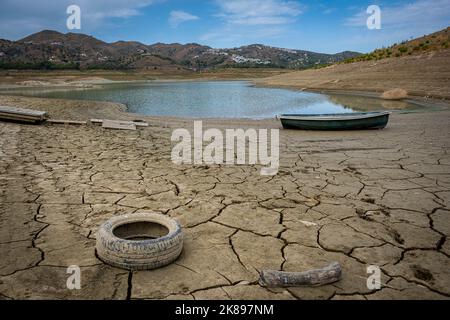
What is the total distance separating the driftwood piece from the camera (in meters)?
2.34

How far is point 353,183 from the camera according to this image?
188 inches

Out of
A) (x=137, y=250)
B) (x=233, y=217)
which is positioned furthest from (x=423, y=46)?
(x=137, y=250)

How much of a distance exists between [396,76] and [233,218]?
2522 cm

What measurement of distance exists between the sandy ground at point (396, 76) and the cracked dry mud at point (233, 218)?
16276 mm

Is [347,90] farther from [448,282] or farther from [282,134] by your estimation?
[448,282]

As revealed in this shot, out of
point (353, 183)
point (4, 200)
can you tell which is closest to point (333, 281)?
point (353, 183)

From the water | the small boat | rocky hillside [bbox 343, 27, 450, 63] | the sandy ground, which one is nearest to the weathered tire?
the small boat

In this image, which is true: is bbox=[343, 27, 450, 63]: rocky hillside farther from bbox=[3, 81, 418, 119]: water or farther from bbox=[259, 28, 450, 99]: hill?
bbox=[3, 81, 418, 119]: water

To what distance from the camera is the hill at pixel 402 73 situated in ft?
66.6

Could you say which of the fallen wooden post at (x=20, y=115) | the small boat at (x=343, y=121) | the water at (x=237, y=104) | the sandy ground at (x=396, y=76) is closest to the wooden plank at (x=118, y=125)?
the fallen wooden post at (x=20, y=115)

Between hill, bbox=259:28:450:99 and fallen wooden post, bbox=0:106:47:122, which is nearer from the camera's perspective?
fallen wooden post, bbox=0:106:47:122

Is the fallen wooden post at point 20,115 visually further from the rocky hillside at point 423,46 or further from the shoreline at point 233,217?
the rocky hillside at point 423,46

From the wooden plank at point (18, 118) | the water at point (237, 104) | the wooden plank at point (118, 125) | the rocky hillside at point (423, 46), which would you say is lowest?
the wooden plank at point (118, 125)

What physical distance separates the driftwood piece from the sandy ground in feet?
64.8
